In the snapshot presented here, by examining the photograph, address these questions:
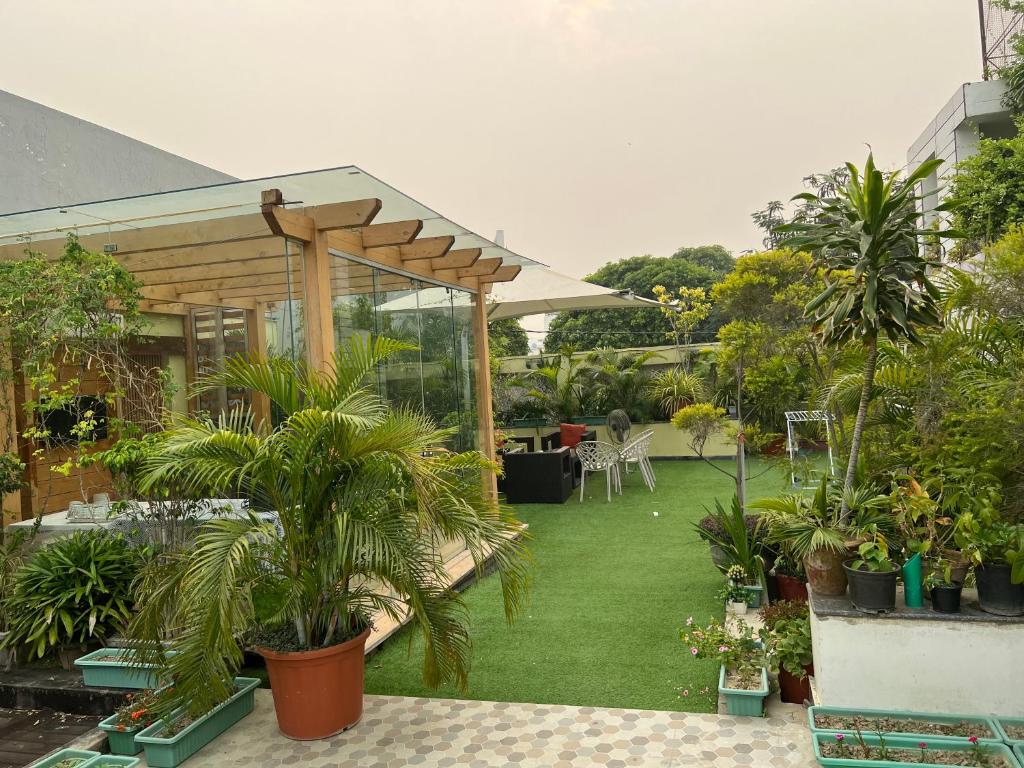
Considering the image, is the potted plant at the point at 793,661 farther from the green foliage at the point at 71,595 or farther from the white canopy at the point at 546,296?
the white canopy at the point at 546,296

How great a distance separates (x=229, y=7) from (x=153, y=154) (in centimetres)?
316

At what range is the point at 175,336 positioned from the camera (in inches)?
216

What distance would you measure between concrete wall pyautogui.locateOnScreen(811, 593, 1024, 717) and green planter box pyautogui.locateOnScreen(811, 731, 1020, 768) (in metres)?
0.27

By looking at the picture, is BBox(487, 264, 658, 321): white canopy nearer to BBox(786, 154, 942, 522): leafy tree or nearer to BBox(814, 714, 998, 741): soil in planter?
BBox(786, 154, 942, 522): leafy tree

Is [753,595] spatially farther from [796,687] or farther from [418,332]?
[418,332]

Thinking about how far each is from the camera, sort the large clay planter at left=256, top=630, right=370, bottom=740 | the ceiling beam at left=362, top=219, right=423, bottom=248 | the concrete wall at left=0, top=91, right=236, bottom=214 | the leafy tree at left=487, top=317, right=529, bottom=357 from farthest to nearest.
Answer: the leafy tree at left=487, top=317, right=529, bottom=357 < the concrete wall at left=0, top=91, right=236, bottom=214 < the ceiling beam at left=362, top=219, right=423, bottom=248 < the large clay planter at left=256, top=630, right=370, bottom=740

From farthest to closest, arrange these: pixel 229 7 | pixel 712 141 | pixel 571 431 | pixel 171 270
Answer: pixel 712 141 < pixel 571 431 < pixel 229 7 < pixel 171 270

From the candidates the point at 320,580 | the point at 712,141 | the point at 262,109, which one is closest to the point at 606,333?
the point at 712,141

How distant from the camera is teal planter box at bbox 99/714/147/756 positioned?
3385mm

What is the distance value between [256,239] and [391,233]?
1014mm

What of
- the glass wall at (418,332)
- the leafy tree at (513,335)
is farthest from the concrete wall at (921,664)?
the leafy tree at (513,335)

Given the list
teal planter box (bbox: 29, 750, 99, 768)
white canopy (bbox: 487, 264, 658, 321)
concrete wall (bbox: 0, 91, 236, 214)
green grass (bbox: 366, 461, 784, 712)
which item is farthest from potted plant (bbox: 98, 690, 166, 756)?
white canopy (bbox: 487, 264, 658, 321)

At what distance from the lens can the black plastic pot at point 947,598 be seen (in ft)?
10.4

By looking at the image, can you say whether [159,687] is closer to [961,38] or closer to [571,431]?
[571,431]
